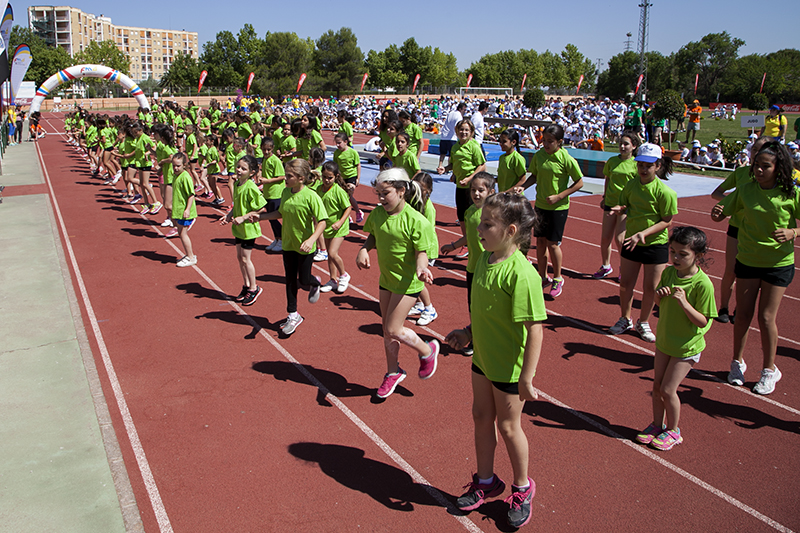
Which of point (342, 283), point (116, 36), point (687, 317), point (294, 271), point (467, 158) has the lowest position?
point (342, 283)

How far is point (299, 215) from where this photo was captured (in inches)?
239

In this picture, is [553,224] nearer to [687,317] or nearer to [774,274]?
[774,274]

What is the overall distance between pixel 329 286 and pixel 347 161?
3343mm

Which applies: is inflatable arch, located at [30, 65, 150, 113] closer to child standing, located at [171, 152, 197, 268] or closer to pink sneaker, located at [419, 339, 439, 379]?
child standing, located at [171, 152, 197, 268]

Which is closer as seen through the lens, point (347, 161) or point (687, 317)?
point (687, 317)

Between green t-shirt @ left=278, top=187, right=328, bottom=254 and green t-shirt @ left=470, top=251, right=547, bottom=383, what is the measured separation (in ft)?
10.4

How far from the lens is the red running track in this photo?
145 inches

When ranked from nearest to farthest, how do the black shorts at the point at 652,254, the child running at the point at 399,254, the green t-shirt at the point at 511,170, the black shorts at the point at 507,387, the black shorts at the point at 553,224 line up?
the black shorts at the point at 507,387 → the child running at the point at 399,254 → the black shorts at the point at 652,254 → the black shorts at the point at 553,224 → the green t-shirt at the point at 511,170

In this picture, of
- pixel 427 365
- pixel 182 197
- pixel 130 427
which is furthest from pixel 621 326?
pixel 182 197

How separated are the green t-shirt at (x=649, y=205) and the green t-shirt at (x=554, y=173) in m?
1.18

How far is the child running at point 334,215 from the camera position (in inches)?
290

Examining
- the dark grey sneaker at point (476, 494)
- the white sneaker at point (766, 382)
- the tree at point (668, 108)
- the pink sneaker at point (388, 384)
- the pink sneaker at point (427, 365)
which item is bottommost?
the dark grey sneaker at point (476, 494)

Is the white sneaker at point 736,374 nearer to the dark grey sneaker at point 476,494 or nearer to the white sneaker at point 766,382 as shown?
the white sneaker at point 766,382

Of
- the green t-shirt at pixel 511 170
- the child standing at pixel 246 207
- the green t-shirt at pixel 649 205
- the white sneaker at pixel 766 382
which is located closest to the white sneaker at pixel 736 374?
the white sneaker at pixel 766 382
